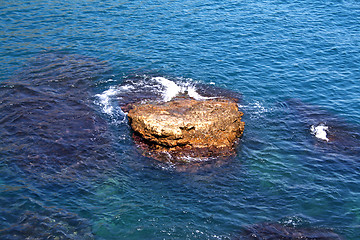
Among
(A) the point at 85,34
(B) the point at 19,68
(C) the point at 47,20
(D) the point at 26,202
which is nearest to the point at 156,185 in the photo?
(D) the point at 26,202

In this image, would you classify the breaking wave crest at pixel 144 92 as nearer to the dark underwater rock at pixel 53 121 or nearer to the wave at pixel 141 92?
the wave at pixel 141 92

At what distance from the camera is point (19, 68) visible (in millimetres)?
29047

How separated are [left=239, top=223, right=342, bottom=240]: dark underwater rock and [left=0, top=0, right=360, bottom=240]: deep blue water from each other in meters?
0.42

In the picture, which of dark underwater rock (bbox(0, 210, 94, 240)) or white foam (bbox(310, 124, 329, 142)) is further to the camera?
white foam (bbox(310, 124, 329, 142))

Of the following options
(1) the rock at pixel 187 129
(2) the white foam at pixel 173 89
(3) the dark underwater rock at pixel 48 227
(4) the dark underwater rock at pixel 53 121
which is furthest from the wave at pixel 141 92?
(3) the dark underwater rock at pixel 48 227

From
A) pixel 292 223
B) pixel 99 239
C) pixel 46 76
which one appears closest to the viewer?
pixel 99 239

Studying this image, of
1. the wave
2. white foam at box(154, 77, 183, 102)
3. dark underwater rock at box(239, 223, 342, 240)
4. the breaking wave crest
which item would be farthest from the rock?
dark underwater rock at box(239, 223, 342, 240)

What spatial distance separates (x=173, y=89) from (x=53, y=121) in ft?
30.2

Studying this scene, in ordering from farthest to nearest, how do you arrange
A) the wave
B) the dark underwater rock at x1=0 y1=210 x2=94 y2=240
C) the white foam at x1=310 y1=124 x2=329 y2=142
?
the wave → the white foam at x1=310 y1=124 x2=329 y2=142 → the dark underwater rock at x1=0 y1=210 x2=94 y2=240

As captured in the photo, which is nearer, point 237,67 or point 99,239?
point 99,239

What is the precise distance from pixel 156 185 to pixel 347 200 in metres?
10.0

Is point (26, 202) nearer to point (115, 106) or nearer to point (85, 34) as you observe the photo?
point (115, 106)

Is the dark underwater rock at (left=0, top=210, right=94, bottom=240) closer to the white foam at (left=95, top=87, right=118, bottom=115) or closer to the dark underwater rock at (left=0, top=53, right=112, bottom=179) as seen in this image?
the dark underwater rock at (left=0, top=53, right=112, bottom=179)

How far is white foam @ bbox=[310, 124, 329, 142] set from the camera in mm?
23641
